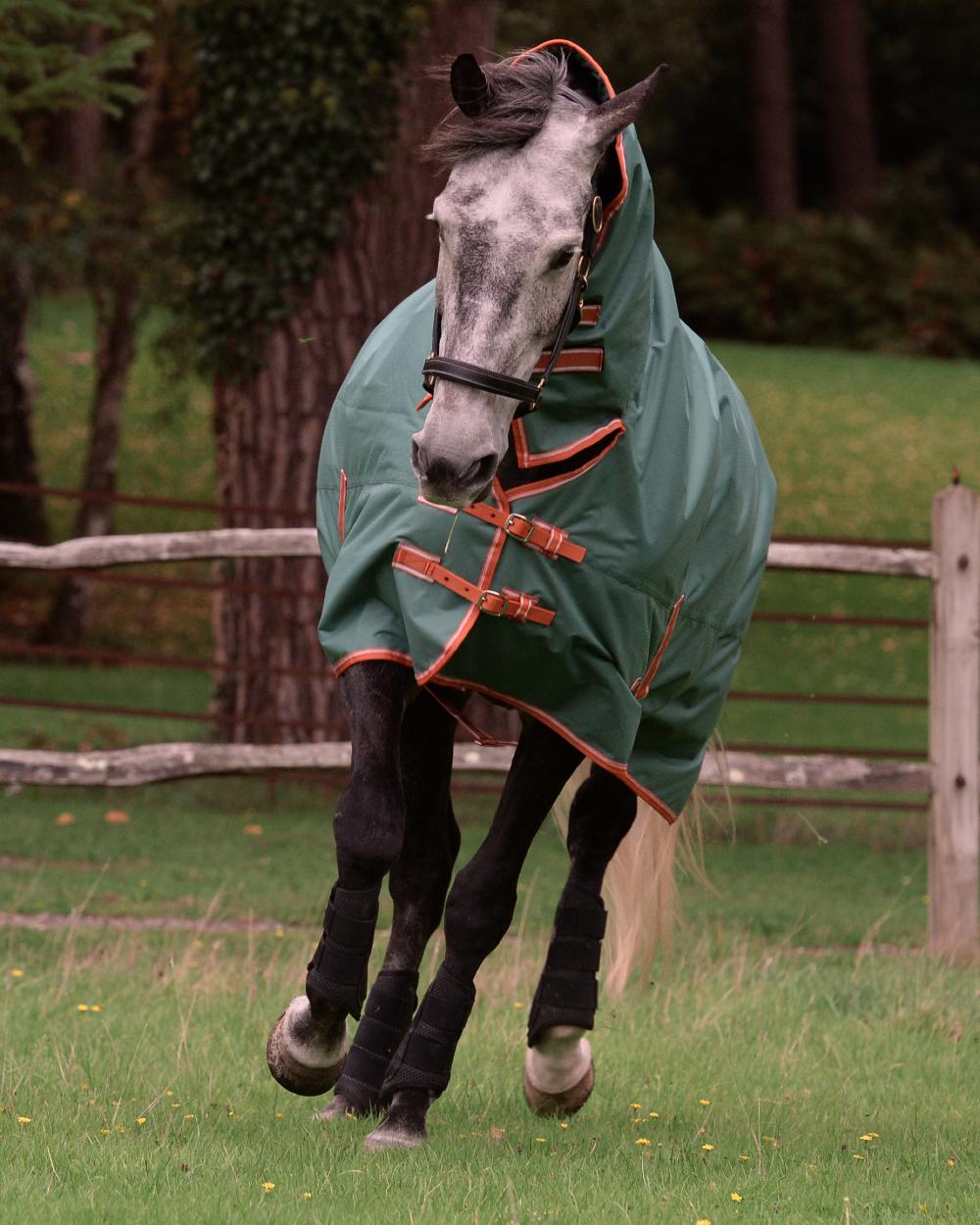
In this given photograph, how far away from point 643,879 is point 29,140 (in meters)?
7.85

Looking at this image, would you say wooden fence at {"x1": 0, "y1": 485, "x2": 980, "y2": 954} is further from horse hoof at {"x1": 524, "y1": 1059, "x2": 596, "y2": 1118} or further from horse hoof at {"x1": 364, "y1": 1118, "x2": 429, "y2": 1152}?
horse hoof at {"x1": 364, "y1": 1118, "x2": 429, "y2": 1152}

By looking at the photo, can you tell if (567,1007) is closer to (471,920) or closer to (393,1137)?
(471,920)

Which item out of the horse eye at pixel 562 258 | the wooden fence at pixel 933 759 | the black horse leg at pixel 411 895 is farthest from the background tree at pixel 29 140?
the horse eye at pixel 562 258

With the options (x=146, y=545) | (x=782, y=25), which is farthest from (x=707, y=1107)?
(x=782, y=25)

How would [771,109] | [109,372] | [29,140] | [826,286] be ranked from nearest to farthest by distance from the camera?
[29,140] < [109,372] < [826,286] < [771,109]

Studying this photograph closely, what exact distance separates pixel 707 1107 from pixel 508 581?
59.8 inches

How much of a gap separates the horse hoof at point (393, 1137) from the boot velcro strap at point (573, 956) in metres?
0.60

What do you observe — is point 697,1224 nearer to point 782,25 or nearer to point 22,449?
point 22,449

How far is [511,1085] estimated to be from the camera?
4441 millimetres

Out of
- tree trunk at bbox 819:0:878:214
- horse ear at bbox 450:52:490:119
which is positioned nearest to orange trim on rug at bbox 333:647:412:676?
horse ear at bbox 450:52:490:119

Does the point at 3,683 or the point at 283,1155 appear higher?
the point at 283,1155

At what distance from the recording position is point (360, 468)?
3.76 m

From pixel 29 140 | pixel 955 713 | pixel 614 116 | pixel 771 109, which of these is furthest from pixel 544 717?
pixel 771 109

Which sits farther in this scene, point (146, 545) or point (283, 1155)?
point (146, 545)
